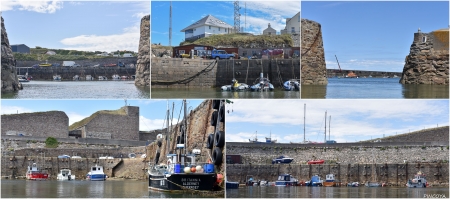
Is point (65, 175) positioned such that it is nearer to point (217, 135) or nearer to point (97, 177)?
point (97, 177)

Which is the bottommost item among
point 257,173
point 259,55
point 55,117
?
point 257,173

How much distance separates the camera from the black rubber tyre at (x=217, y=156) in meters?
13.6

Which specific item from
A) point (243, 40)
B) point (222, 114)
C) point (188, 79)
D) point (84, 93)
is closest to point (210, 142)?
point (222, 114)

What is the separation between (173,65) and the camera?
19422 mm

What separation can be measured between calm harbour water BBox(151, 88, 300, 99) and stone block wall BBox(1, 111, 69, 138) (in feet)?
31.3

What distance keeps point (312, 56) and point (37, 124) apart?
10993 millimetres

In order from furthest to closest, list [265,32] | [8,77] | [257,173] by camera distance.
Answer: [257,173] < [265,32] < [8,77]

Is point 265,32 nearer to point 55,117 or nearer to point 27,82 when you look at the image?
point 27,82

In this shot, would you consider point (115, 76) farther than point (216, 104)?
Yes

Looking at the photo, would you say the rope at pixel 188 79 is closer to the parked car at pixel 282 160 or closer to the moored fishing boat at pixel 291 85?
the moored fishing boat at pixel 291 85

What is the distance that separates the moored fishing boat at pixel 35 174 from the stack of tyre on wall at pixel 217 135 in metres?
11.3

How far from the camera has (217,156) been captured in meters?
14.1

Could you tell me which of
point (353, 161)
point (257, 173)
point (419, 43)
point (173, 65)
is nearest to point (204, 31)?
point (173, 65)

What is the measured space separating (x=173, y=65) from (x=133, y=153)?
31.5 feet
